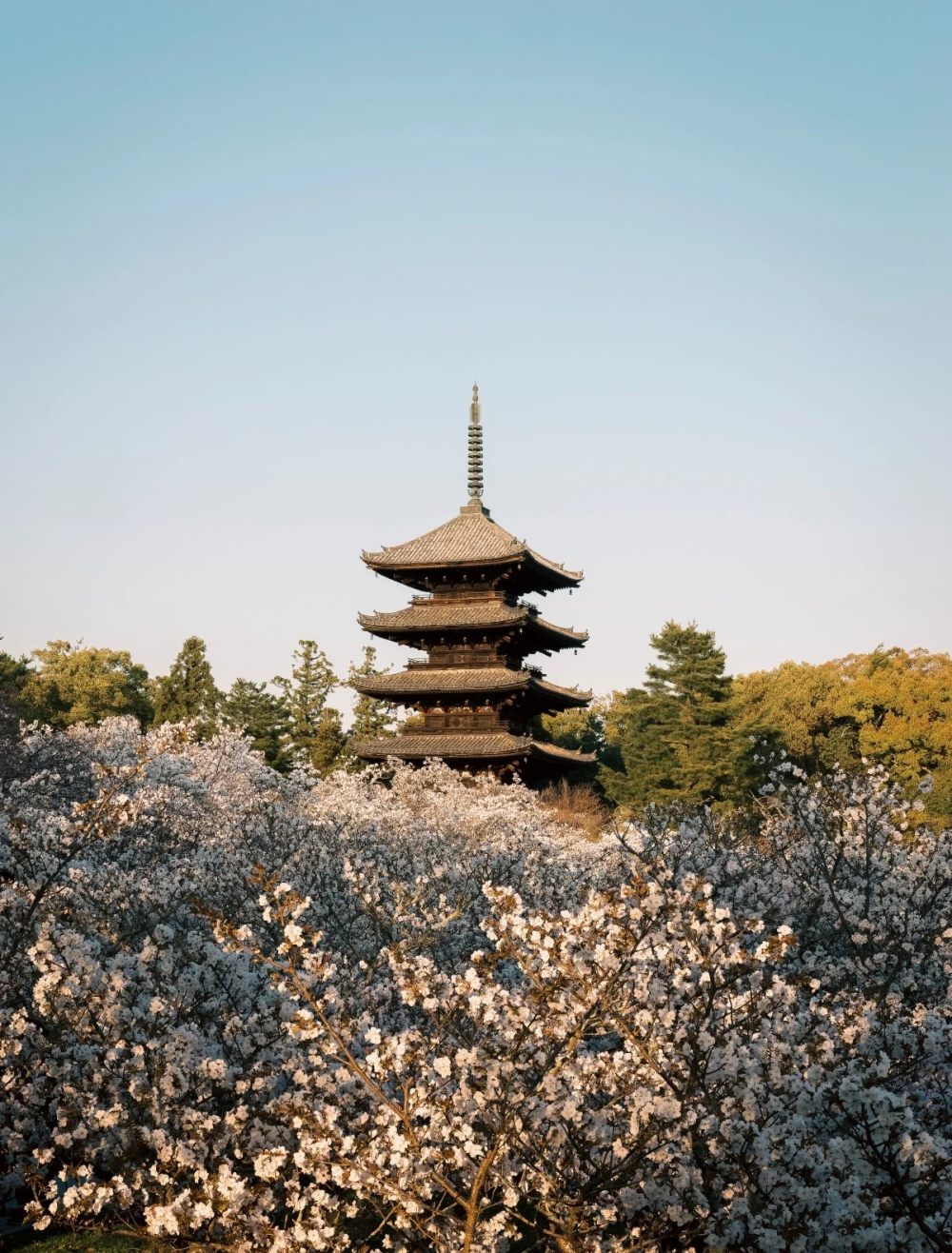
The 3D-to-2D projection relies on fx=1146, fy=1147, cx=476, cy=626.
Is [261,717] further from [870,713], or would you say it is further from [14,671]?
[870,713]

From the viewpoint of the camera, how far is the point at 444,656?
40125 mm

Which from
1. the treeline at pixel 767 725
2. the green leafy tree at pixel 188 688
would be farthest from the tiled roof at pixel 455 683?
the green leafy tree at pixel 188 688

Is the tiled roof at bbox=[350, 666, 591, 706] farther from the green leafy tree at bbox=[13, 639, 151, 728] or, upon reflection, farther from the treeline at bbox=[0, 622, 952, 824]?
the green leafy tree at bbox=[13, 639, 151, 728]

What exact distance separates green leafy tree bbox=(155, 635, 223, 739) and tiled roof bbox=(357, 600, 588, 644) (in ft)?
60.9

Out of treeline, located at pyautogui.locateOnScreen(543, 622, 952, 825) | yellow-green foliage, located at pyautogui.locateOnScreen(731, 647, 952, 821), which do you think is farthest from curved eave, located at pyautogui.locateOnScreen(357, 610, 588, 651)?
yellow-green foliage, located at pyautogui.locateOnScreen(731, 647, 952, 821)

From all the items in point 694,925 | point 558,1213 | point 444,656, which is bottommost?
point 558,1213

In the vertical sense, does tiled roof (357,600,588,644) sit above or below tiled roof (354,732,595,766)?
above

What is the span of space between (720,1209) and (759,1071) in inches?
30.2

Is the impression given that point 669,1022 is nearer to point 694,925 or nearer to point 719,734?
point 694,925

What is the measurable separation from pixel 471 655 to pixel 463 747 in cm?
383

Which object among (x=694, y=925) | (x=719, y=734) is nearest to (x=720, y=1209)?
(x=694, y=925)

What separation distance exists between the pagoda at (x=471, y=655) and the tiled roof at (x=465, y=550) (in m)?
0.05

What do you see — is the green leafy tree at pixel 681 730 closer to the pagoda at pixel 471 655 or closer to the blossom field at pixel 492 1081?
the pagoda at pixel 471 655

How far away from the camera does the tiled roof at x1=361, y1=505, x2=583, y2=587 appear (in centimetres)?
3912
